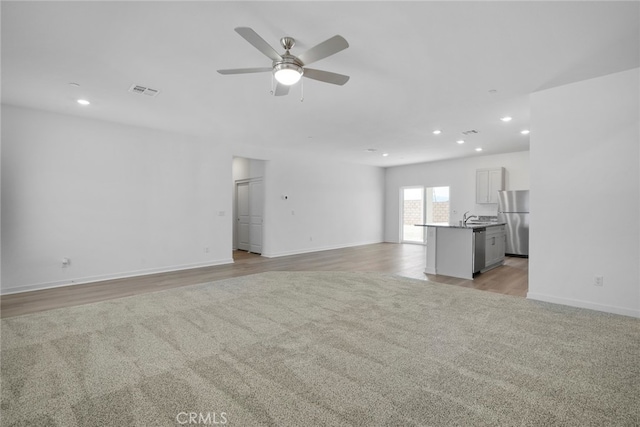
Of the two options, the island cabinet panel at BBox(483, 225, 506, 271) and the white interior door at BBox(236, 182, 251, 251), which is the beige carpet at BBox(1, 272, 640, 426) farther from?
the white interior door at BBox(236, 182, 251, 251)

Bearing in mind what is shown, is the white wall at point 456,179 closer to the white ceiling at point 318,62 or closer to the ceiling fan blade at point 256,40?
the white ceiling at point 318,62

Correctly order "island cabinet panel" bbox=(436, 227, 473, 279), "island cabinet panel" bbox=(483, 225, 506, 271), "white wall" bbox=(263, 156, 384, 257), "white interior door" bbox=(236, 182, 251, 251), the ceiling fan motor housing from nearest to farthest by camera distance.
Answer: the ceiling fan motor housing → "island cabinet panel" bbox=(436, 227, 473, 279) → "island cabinet panel" bbox=(483, 225, 506, 271) → "white wall" bbox=(263, 156, 384, 257) → "white interior door" bbox=(236, 182, 251, 251)

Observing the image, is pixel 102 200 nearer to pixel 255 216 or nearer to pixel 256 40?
pixel 255 216

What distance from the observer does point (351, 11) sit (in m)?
2.36

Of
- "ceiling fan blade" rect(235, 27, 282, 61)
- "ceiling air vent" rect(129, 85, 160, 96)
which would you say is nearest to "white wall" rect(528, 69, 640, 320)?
"ceiling fan blade" rect(235, 27, 282, 61)

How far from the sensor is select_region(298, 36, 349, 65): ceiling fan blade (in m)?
2.21

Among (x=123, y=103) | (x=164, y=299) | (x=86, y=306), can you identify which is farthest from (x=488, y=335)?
(x=123, y=103)

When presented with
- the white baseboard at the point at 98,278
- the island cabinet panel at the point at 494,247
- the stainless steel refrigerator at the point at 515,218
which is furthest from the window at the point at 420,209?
the white baseboard at the point at 98,278

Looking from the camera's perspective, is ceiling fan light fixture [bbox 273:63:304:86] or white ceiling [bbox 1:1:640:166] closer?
white ceiling [bbox 1:1:640:166]

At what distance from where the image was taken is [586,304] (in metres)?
3.66

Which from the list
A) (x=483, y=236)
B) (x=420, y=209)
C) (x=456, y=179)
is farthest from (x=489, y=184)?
(x=483, y=236)

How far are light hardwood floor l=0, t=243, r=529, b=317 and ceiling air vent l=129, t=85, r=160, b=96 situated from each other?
110 inches

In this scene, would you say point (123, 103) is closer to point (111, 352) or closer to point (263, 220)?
point (111, 352)

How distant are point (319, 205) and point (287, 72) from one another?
636 centimetres
